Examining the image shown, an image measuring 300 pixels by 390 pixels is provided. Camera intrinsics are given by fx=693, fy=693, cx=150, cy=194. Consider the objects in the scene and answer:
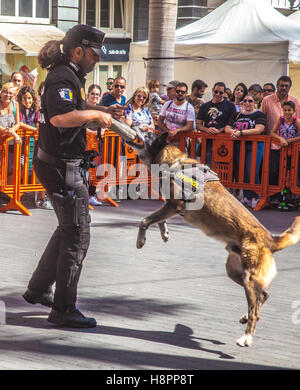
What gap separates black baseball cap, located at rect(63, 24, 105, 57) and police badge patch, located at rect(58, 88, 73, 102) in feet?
1.34

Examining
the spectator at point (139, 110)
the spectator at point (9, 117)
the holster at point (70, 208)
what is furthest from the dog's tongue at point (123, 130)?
the spectator at point (139, 110)

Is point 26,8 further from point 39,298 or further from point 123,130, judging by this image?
point 123,130

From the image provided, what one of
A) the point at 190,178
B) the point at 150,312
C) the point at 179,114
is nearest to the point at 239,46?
the point at 179,114

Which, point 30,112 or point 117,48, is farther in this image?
point 117,48

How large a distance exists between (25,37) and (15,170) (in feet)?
45.2

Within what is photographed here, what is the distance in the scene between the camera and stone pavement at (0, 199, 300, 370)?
4.82 m

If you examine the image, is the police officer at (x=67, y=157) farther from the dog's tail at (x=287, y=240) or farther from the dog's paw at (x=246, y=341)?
the dog's tail at (x=287, y=240)

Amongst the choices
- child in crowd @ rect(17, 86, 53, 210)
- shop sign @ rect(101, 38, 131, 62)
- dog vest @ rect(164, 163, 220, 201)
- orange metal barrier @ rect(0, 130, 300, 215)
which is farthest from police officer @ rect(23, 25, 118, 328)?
shop sign @ rect(101, 38, 131, 62)

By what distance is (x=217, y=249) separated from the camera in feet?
27.8

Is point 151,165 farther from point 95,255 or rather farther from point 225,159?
point 225,159

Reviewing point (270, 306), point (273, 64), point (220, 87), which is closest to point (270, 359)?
point (270, 306)

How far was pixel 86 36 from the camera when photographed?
523 centimetres

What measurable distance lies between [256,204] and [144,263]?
14.2 feet

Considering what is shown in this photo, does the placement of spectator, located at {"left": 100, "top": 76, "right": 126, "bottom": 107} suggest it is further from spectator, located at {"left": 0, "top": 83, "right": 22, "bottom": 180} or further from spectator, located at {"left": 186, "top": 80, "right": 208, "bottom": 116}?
spectator, located at {"left": 186, "top": 80, "right": 208, "bottom": 116}
